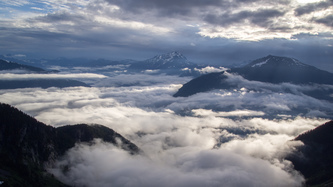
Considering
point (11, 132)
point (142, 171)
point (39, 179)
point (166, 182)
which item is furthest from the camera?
point (142, 171)

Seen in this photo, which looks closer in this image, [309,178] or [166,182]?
[166,182]

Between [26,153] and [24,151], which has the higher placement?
[24,151]

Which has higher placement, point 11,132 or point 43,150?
point 11,132

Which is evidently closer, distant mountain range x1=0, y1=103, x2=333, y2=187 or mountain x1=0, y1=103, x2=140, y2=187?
mountain x1=0, y1=103, x2=140, y2=187

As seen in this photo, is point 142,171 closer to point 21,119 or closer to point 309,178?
point 21,119

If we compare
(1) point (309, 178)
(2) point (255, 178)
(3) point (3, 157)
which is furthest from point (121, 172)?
(1) point (309, 178)

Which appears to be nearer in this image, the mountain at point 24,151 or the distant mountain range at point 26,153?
the mountain at point 24,151

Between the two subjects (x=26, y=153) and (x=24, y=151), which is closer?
(x=24, y=151)

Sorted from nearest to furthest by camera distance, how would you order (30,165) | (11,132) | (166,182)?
(30,165)
(11,132)
(166,182)

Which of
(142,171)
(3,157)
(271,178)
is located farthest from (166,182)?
(3,157)

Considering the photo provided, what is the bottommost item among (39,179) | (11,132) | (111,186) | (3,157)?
(111,186)
